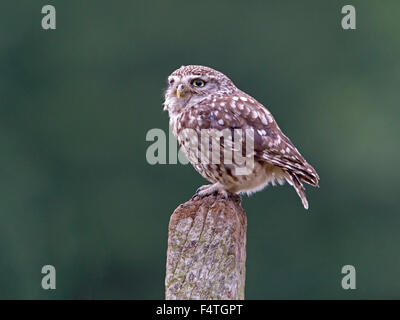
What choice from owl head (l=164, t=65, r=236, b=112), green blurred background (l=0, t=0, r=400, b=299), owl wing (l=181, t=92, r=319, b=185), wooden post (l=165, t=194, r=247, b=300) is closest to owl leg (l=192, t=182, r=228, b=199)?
owl wing (l=181, t=92, r=319, b=185)

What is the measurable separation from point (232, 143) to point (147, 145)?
12232 mm

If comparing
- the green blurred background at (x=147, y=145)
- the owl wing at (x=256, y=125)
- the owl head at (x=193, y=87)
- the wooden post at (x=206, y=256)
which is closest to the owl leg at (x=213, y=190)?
the owl wing at (x=256, y=125)

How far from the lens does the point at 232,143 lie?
5.90 metres

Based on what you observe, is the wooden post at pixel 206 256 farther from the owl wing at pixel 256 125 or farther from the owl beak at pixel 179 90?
the owl beak at pixel 179 90

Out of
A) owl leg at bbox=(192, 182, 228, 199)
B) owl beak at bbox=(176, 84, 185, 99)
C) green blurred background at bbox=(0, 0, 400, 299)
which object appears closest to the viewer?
owl leg at bbox=(192, 182, 228, 199)

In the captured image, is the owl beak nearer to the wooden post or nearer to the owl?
the owl

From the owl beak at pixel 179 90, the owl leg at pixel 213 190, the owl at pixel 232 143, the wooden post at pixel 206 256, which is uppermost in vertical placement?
the owl beak at pixel 179 90

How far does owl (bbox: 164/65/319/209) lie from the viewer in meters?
5.88

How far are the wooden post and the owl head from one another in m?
1.81

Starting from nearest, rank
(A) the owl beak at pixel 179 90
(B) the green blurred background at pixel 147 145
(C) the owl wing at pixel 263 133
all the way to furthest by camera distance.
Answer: (C) the owl wing at pixel 263 133
(A) the owl beak at pixel 179 90
(B) the green blurred background at pixel 147 145

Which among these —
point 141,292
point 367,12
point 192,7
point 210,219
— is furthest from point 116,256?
point 210,219

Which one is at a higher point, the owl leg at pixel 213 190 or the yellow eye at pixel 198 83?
the yellow eye at pixel 198 83

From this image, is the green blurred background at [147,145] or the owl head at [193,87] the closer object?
the owl head at [193,87]

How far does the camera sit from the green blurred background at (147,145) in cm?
1770
